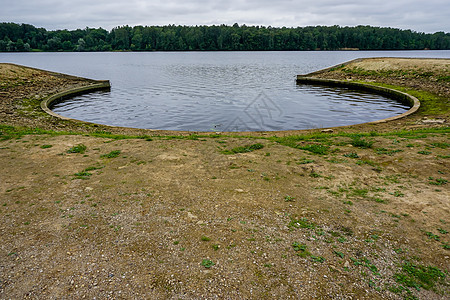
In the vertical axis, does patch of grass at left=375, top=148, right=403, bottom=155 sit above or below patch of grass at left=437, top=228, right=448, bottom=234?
above

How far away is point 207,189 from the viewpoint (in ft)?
28.8

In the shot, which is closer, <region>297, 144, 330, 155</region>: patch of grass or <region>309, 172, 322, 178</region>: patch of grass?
<region>309, 172, 322, 178</region>: patch of grass

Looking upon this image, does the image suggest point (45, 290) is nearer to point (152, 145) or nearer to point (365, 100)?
point (152, 145)

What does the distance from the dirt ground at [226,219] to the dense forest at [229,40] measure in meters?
174

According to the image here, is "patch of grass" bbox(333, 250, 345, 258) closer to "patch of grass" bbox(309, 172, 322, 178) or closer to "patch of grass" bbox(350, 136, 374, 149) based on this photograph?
"patch of grass" bbox(309, 172, 322, 178)

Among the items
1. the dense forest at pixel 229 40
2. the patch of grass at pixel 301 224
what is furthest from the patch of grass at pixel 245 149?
the dense forest at pixel 229 40

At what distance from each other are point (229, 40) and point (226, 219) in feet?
600

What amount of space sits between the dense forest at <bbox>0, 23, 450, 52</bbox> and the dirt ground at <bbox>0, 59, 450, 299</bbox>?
17396 cm

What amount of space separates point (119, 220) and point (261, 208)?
12.4 ft

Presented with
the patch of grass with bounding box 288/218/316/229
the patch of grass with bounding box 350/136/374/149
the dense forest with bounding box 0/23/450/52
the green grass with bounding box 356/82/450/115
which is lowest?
the patch of grass with bounding box 288/218/316/229

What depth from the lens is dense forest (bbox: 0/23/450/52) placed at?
169 metres

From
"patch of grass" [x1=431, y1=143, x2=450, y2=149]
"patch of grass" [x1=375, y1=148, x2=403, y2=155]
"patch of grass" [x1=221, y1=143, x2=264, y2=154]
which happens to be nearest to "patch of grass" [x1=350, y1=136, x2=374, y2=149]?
"patch of grass" [x1=375, y1=148, x2=403, y2=155]

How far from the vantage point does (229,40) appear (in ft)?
576

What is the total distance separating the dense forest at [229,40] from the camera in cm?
16875
